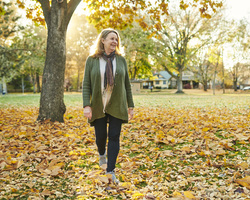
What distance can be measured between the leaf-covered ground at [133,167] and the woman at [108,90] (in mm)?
473

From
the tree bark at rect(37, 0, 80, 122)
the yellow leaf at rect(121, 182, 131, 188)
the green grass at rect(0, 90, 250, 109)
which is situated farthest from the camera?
the green grass at rect(0, 90, 250, 109)

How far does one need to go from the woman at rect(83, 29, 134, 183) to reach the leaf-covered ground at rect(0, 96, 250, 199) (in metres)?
0.47

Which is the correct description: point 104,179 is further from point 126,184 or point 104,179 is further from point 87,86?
point 87,86

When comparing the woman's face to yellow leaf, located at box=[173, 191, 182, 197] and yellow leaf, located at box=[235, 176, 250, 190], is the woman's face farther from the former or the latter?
yellow leaf, located at box=[235, 176, 250, 190]

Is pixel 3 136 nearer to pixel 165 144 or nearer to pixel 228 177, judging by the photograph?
pixel 165 144

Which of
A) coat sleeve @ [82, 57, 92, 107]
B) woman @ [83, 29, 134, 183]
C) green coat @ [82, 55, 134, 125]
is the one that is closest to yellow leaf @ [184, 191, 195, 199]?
woman @ [83, 29, 134, 183]

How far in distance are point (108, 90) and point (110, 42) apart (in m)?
0.68

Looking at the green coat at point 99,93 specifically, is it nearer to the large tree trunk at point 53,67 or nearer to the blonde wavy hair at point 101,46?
the blonde wavy hair at point 101,46

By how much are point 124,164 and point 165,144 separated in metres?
1.51

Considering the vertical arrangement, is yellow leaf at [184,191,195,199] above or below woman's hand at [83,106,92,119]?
below

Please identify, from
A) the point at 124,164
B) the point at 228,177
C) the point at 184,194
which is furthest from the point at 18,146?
the point at 228,177

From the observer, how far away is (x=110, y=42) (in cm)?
319

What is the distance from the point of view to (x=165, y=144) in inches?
201

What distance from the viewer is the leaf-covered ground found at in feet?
9.51
